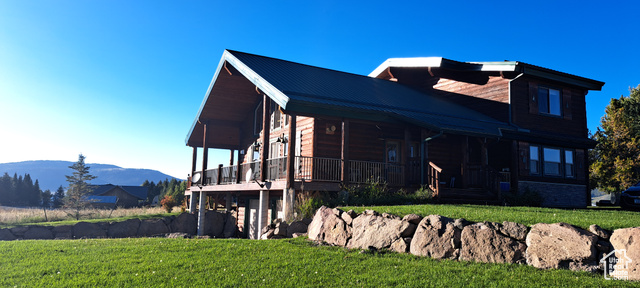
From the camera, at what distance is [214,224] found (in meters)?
23.4

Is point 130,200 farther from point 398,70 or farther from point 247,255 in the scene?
point 247,255

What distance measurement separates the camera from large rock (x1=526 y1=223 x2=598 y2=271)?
6727 millimetres

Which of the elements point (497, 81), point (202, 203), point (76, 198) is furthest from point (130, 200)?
point (497, 81)

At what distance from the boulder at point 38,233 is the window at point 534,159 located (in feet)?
71.4

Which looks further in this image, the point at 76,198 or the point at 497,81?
the point at 76,198

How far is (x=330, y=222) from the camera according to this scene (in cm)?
1074

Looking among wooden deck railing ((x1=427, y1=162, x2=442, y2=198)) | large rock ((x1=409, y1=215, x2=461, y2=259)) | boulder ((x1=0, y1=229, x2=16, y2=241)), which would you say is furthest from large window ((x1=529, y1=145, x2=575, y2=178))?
boulder ((x1=0, y1=229, x2=16, y2=241))

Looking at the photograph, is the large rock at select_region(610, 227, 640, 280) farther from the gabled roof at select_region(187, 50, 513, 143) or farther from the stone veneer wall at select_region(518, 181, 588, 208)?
the stone veneer wall at select_region(518, 181, 588, 208)

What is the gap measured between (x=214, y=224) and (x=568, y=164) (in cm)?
1780

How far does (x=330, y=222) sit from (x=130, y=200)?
2936 inches

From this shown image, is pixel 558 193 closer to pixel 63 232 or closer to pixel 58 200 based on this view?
pixel 63 232

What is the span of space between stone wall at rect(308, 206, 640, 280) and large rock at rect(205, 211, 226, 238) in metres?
14.4

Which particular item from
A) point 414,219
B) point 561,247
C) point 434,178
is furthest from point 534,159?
point 561,247

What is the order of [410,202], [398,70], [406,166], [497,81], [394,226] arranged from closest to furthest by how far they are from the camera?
[394,226] → [410,202] → [406,166] → [497,81] → [398,70]
